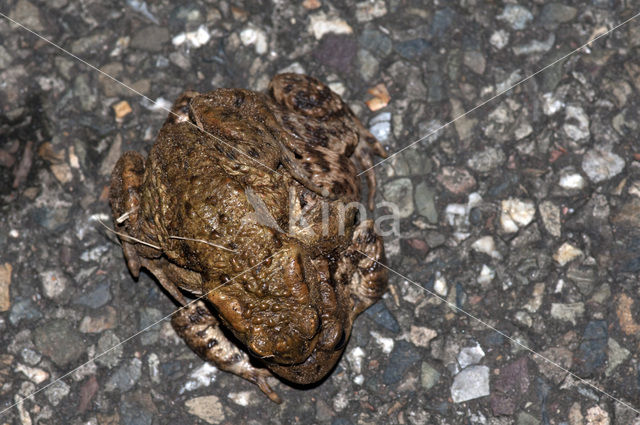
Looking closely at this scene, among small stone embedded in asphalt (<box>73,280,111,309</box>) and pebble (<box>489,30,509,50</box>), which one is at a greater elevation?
pebble (<box>489,30,509,50</box>)

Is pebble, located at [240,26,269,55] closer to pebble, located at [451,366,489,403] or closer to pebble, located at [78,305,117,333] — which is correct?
pebble, located at [78,305,117,333]

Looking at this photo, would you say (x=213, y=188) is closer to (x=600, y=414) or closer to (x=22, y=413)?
(x=22, y=413)

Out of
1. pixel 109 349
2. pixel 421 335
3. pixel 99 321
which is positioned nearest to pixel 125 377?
pixel 109 349

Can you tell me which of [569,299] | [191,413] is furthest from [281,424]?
[569,299]

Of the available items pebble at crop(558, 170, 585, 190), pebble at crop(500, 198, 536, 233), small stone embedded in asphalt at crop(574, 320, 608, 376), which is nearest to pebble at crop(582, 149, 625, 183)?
pebble at crop(558, 170, 585, 190)

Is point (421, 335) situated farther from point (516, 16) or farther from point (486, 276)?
point (516, 16)

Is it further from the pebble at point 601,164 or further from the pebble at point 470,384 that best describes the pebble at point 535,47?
the pebble at point 470,384
